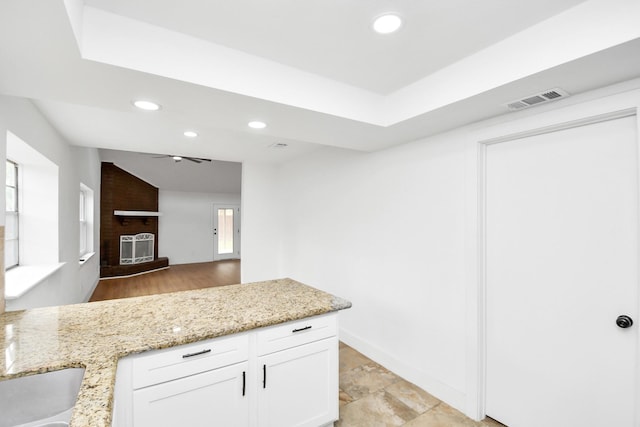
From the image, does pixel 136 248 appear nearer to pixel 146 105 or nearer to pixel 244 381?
pixel 146 105

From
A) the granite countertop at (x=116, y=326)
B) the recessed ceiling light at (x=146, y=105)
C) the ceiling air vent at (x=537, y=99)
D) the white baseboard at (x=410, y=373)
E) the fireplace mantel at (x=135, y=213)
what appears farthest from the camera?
the fireplace mantel at (x=135, y=213)

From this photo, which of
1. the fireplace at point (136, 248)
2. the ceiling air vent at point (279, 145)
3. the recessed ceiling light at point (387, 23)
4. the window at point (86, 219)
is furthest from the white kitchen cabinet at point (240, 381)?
the fireplace at point (136, 248)

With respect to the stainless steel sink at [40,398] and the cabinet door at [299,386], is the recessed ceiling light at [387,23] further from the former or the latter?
the stainless steel sink at [40,398]

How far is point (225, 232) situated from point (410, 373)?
8486 millimetres

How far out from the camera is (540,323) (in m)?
1.89

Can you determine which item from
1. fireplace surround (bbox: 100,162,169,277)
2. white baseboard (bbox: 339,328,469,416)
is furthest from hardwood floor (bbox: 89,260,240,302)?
white baseboard (bbox: 339,328,469,416)

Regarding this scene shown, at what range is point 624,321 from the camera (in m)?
1.54

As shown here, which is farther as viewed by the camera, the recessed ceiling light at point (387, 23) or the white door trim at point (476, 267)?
the white door trim at point (476, 267)

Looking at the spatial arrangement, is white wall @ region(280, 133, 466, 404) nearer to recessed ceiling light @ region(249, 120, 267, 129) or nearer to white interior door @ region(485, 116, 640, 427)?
white interior door @ region(485, 116, 640, 427)

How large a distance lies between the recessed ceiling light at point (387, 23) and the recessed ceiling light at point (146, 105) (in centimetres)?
134

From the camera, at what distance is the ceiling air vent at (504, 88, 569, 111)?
64.4 inches

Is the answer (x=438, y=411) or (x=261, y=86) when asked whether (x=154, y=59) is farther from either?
(x=438, y=411)

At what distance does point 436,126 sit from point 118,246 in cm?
770

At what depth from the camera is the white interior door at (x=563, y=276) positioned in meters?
1.56
